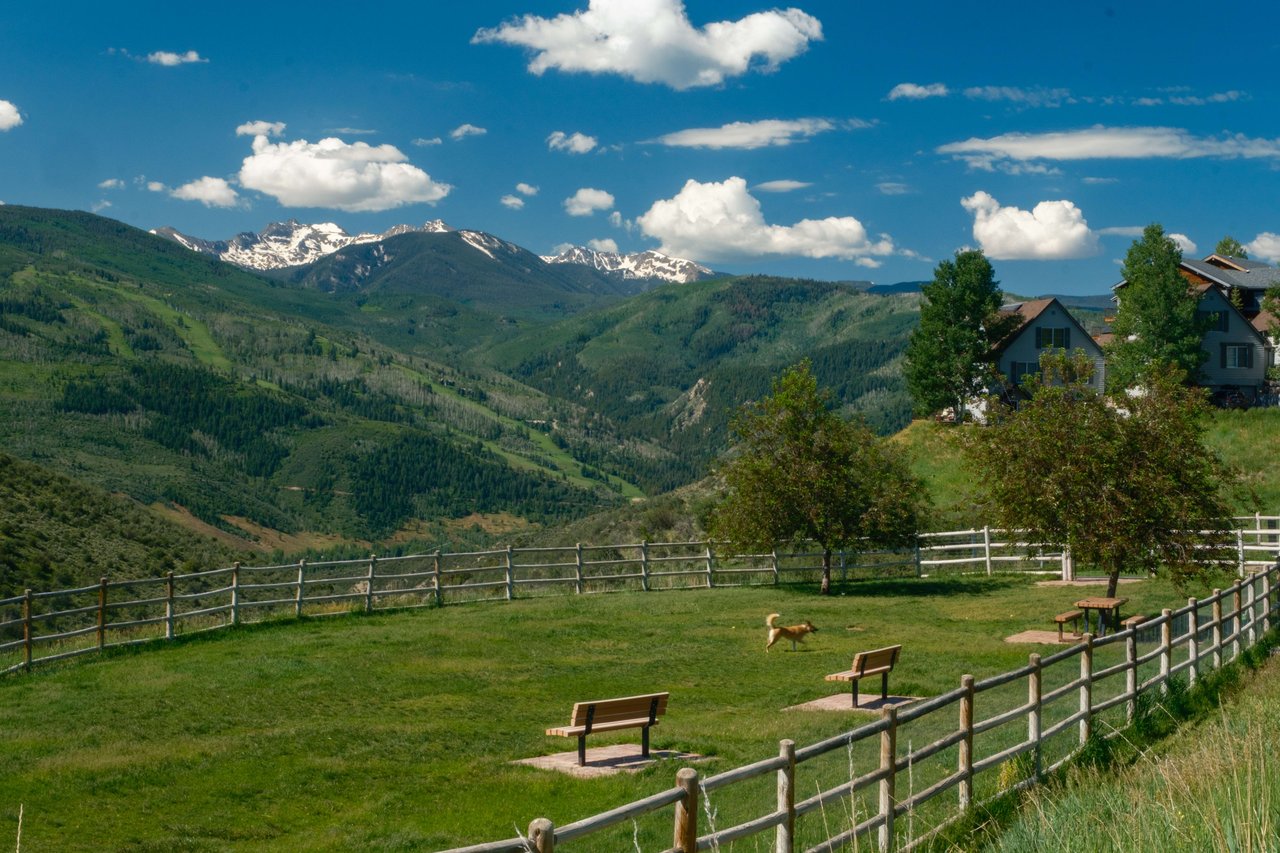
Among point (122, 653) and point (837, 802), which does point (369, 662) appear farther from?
point (837, 802)

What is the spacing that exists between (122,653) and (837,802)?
17.9 metres

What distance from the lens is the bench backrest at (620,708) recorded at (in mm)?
13016

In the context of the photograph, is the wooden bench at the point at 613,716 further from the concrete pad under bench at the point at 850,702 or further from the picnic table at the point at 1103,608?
the picnic table at the point at 1103,608

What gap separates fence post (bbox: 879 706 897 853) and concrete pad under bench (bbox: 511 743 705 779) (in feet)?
15.1

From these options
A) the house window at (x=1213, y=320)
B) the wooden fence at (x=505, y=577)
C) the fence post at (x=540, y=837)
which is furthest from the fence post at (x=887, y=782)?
the house window at (x=1213, y=320)

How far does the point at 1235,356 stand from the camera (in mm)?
70500

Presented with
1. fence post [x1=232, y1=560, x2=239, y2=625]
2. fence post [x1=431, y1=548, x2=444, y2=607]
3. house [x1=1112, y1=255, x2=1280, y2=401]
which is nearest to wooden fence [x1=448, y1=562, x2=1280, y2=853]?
fence post [x1=232, y1=560, x2=239, y2=625]

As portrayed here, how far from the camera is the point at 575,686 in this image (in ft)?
62.3

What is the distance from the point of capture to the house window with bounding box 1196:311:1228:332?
67.3 metres

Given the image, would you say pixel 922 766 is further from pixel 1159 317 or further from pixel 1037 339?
pixel 1037 339

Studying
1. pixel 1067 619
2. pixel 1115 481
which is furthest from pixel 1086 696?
pixel 1115 481

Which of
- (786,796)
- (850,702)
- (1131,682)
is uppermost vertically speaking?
(786,796)

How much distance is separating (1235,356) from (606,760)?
2685 inches

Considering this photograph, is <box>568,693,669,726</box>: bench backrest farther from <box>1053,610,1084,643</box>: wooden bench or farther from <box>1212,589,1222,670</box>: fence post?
<box>1053,610,1084,643</box>: wooden bench
